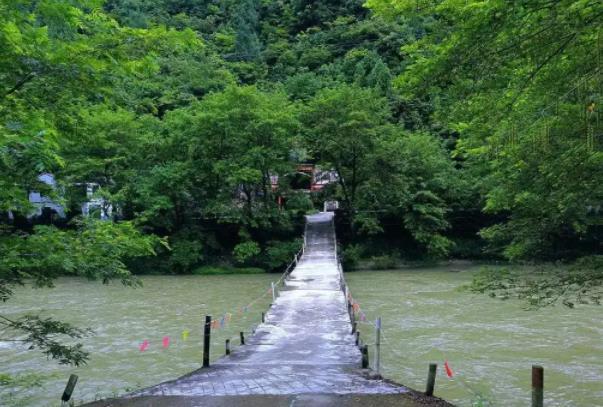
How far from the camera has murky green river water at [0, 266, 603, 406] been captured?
9.31 m

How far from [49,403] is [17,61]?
6058 mm

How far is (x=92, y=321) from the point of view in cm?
1555

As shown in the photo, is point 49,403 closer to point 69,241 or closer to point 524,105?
point 69,241

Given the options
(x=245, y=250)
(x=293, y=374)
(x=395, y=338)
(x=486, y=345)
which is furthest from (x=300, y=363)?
(x=245, y=250)

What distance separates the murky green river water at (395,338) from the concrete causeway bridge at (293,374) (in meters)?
1.40

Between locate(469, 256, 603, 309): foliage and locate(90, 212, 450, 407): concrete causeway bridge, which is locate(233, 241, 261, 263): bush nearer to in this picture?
locate(90, 212, 450, 407): concrete causeway bridge

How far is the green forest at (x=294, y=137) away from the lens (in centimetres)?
485

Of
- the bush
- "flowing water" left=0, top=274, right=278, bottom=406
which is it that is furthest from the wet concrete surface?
the bush

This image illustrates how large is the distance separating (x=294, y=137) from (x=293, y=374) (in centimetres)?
2045

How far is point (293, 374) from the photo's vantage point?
7.65 metres

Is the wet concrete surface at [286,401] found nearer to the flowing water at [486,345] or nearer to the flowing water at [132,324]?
the flowing water at [486,345]

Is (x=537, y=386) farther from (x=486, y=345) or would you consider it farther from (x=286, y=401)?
(x=486, y=345)

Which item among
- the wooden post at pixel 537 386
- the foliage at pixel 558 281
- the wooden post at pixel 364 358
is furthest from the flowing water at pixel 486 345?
the wooden post at pixel 364 358

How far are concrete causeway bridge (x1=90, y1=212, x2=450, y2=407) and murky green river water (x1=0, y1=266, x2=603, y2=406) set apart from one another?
1396mm
